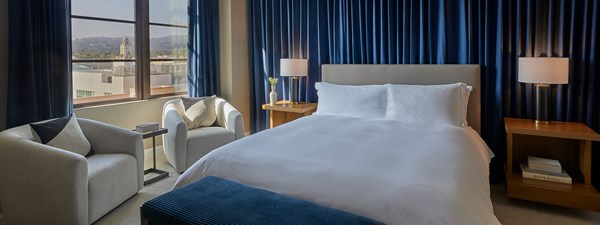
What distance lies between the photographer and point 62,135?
2693 millimetres

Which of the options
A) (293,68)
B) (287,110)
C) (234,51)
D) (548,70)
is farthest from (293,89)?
(548,70)

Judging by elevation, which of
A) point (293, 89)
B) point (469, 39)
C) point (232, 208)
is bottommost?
point (232, 208)

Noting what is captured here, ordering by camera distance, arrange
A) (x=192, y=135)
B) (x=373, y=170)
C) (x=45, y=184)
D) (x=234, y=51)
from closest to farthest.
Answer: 1. (x=373, y=170)
2. (x=45, y=184)
3. (x=192, y=135)
4. (x=234, y=51)

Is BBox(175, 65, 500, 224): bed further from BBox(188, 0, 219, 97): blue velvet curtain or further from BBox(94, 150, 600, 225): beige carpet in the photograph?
BBox(188, 0, 219, 97): blue velvet curtain

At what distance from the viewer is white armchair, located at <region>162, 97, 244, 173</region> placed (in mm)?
3621

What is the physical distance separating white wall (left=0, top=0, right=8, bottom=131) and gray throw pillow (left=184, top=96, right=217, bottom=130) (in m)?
1.63

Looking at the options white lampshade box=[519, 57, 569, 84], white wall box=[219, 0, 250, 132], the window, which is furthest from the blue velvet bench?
white wall box=[219, 0, 250, 132]

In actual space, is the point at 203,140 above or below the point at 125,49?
below

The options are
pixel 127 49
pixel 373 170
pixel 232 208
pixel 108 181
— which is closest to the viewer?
pixel 232 208

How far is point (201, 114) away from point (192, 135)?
0.40 m

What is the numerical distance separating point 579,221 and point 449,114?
118 cm

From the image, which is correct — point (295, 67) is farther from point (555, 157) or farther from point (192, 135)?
point (555, 157)

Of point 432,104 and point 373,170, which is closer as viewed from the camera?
point 373,170

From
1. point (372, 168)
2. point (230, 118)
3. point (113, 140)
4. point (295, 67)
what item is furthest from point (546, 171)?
point (113, 140)
